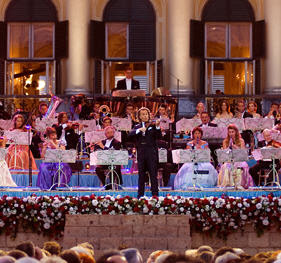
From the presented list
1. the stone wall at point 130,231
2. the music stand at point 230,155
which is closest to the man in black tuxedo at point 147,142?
the stone wall at point 130,231

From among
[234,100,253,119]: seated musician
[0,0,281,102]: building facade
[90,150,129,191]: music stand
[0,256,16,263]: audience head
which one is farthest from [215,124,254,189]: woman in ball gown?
[0,256,16,263]: audience head

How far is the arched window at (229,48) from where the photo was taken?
27609 mm

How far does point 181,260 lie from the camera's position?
340 inches

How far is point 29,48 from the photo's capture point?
27.6 metres

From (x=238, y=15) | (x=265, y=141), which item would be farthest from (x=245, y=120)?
(x=238, y=15)

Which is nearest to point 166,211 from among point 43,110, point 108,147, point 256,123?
point 108,147

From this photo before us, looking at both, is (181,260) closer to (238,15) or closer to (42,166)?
(42,166)

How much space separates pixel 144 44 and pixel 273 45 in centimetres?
386

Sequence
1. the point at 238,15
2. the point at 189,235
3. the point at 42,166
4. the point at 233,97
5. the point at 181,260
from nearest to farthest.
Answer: the point at 181,260
the point at 189,235
the point at 42,166
the point at 233,97
the point at 238,15

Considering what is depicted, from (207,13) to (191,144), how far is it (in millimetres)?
8793

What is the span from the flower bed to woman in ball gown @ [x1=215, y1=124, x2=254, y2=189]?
8.32ft

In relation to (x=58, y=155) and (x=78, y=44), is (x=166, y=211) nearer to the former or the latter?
(x=58, y=155)

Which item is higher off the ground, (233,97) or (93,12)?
(93,12)

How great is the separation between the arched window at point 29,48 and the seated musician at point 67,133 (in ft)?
18.8
